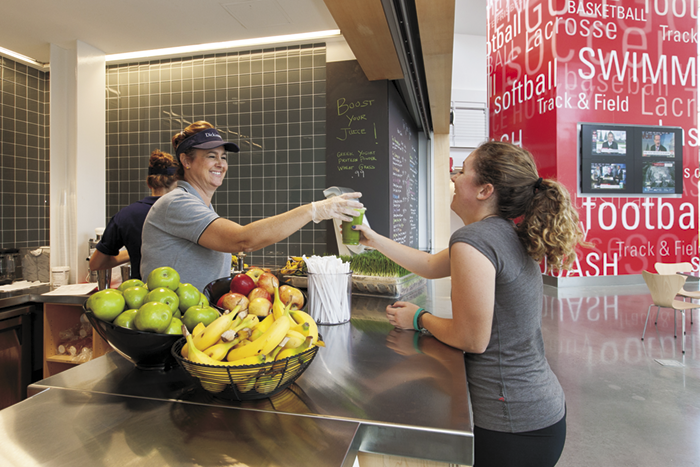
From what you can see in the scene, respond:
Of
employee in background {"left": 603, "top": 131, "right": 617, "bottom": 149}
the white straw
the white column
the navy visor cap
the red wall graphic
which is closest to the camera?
the white straw

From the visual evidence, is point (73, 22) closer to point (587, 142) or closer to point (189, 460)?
point (189, 460)

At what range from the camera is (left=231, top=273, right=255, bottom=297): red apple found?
1409mm

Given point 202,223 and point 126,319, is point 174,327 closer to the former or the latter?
point 126,319

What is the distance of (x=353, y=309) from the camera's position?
5.81ft

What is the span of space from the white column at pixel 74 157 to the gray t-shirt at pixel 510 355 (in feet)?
11.9

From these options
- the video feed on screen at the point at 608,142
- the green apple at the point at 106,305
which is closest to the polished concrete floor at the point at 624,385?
the green apple at the point at 106,305

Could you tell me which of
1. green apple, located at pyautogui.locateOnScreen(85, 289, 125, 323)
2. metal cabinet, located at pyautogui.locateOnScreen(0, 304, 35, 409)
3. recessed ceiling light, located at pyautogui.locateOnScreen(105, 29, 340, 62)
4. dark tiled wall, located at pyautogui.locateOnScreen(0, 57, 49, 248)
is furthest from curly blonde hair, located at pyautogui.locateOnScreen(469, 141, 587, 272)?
dark tiled wall, located at pyautogui.locateOnScreen(0, 57, 49, 248)

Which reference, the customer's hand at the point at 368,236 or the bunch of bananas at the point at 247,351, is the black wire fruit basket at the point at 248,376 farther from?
the customer's hand at the point at 368,236

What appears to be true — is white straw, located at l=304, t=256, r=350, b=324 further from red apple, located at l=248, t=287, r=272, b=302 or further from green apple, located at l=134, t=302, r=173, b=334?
green apple, located at l=134, t=302, r=173, b=334

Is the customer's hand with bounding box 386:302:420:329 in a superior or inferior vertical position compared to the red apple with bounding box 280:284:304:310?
inferior

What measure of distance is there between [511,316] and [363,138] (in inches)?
122

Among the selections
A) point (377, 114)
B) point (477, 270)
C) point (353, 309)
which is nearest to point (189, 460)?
point (477, 270)

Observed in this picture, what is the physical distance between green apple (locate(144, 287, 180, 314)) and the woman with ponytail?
72cm

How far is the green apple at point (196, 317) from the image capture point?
3.26 ft
